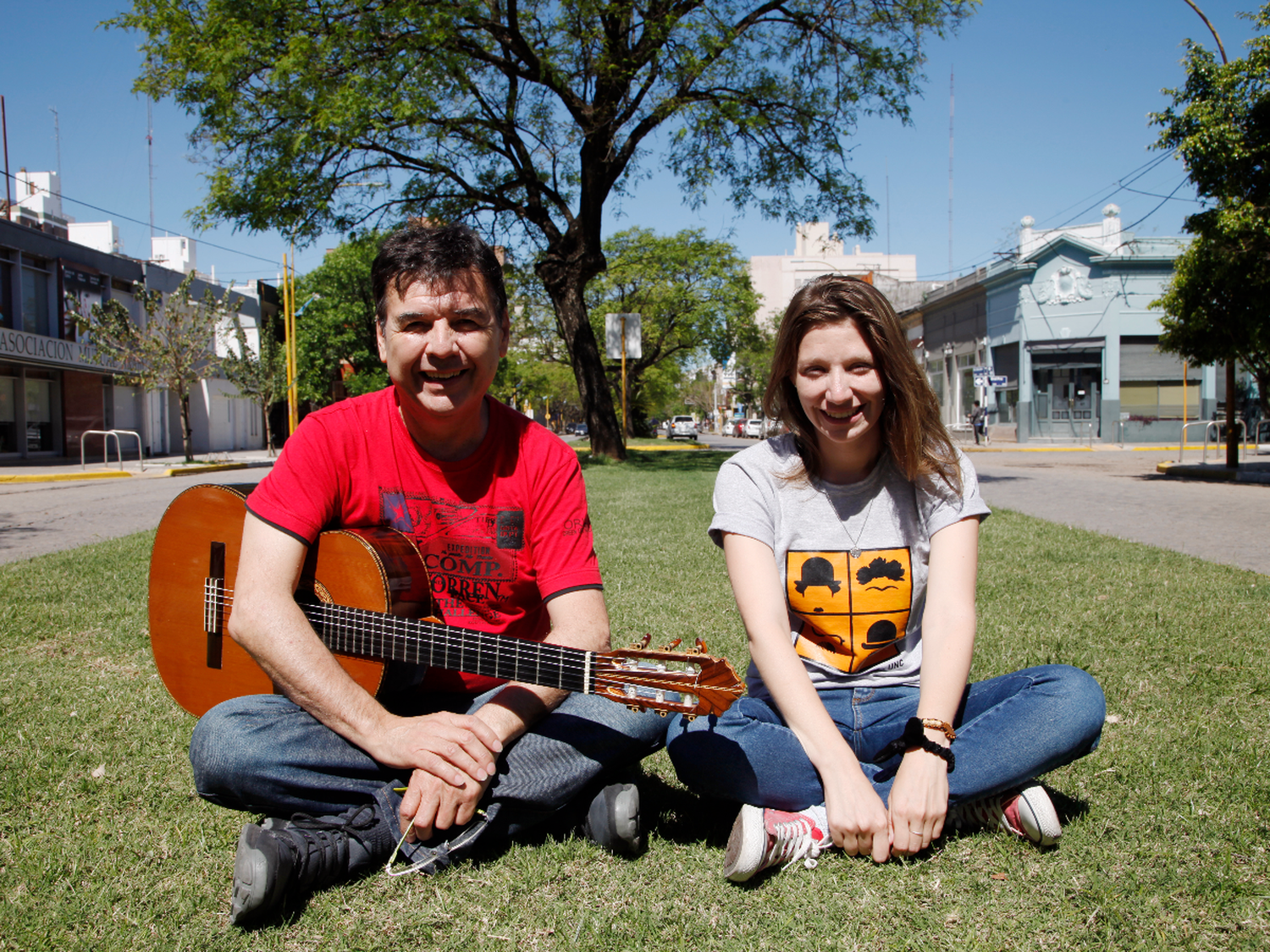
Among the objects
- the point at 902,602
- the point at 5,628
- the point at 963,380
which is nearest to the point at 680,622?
the point at 902,602

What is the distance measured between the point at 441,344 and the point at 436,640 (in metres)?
0.75

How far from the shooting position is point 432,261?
2.29 m

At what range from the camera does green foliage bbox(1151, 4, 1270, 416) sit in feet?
39.8

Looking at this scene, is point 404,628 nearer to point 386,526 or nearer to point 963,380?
point 386,526

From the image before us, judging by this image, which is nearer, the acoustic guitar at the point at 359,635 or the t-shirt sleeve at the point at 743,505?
the acoustic guitar at the point at 359,635

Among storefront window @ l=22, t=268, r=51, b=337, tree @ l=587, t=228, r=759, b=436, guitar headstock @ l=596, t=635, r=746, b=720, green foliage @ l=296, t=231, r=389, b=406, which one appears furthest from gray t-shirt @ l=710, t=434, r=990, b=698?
green foliage @ l=296, t=231, r=389, b=406

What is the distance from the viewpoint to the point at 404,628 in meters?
2.19

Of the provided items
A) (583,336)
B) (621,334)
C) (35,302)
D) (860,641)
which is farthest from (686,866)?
(35,302)

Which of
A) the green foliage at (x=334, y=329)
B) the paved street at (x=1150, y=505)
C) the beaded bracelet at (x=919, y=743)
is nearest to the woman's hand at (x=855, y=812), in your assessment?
the beaded bracelet at (x=919, y=743)

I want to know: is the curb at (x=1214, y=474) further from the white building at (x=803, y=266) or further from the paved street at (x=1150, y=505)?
the white building at (x=803, y=266)

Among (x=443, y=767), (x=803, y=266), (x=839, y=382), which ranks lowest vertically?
(x=443, y=767)

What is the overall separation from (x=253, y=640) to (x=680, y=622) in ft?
9.01

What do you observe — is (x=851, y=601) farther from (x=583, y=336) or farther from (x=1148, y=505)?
(x=583, y=336)

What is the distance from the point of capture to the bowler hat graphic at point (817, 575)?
7.75 feet
